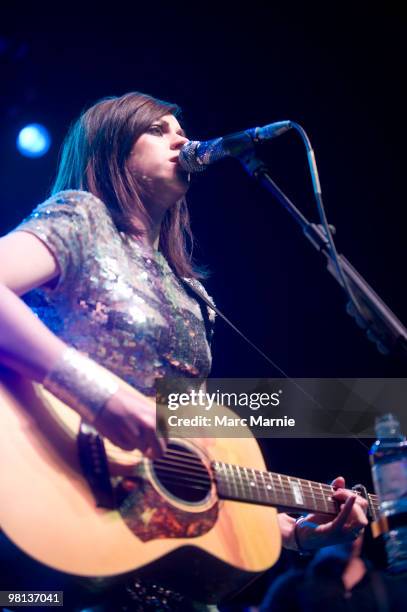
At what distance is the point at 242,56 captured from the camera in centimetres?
380

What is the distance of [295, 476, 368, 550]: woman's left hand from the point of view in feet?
7.19

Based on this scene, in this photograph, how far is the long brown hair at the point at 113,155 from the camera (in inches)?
91.6

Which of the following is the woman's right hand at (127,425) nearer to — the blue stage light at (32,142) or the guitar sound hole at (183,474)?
the guitar sound hole at (183,474)

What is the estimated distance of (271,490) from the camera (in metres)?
1.89

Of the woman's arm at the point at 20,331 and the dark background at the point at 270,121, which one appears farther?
the dark background at the point at 270,121

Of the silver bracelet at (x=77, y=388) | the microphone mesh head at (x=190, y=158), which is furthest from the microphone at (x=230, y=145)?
the silver bracelet at (x=77, y=388)

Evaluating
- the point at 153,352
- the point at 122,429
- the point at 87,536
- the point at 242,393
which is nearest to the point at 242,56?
the point at 242,393

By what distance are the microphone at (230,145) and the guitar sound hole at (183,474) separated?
0.92 meters

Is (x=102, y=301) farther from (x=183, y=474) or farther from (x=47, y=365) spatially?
(x=183, y=474)

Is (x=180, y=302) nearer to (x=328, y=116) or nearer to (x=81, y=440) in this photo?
(x=81, y=440)

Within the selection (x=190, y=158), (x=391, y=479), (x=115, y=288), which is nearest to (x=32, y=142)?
(x=190, y=158)

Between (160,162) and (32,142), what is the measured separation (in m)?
1.31

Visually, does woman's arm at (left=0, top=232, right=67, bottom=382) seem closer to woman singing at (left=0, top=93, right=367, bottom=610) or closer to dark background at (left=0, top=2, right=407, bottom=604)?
woman singing at (left=0, top=93, right=367, bottom=610)

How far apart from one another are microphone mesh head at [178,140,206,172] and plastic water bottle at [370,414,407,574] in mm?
1080
